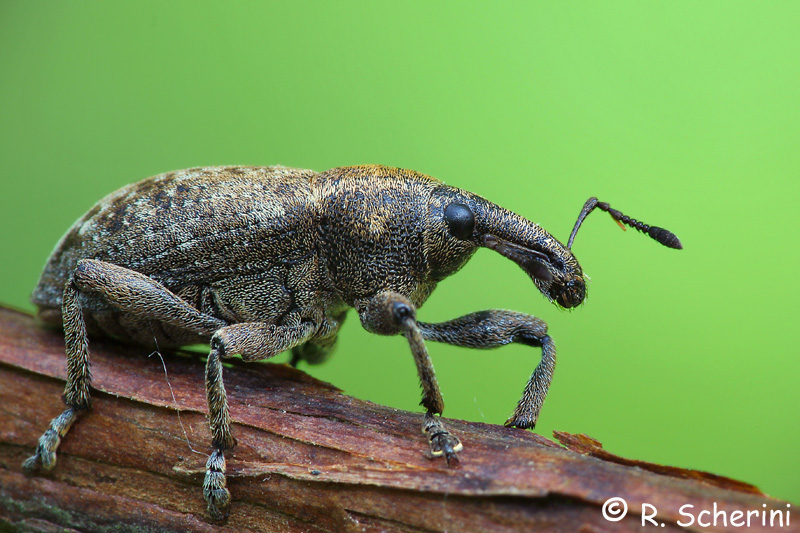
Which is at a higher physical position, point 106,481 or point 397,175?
point 397,175

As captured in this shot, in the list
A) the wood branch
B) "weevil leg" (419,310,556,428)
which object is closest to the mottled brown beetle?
"weevil leg" (419,310,556,428)

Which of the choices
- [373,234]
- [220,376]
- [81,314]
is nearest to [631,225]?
[373,234]

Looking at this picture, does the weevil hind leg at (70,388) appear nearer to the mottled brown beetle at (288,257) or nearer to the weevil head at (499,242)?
the mottled brown beetle at (288,257)

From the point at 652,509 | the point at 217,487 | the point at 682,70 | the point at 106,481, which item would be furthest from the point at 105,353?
the point at 682,70

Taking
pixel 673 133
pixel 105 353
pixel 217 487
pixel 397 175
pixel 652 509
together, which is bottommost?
pixel 217 487

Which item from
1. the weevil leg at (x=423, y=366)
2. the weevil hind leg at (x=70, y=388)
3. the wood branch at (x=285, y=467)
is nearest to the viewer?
the wood branch at (x=285, y=467)

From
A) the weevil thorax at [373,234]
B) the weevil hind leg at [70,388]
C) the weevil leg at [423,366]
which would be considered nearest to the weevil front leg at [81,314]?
the weevil hind leg at [70,388]

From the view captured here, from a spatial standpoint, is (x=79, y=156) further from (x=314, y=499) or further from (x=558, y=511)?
(x=558, y=511)
